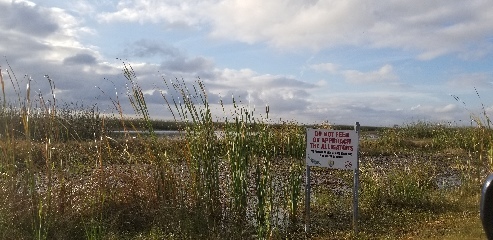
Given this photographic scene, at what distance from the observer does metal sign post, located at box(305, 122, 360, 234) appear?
18.6 feet

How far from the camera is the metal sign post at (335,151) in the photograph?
18.6 ft

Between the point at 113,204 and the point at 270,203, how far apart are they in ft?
6.38

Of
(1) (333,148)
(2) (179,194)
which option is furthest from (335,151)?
(2) (179,194)

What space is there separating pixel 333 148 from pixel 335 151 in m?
0.04

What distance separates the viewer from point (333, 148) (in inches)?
229

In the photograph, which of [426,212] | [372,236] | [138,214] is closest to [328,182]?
[426,212]

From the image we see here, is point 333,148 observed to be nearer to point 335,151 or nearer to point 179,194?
point 335,151

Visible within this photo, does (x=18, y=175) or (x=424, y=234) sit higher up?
(x=18, y=175)

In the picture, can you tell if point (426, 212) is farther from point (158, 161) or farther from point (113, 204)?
point (113, 204)

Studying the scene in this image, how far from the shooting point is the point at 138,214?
6.12 meters

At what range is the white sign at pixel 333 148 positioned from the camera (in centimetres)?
570

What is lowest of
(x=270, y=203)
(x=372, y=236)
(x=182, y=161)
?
(x=372, y=236)

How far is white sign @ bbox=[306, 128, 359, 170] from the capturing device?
570cm

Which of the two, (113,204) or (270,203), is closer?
(270,203)
